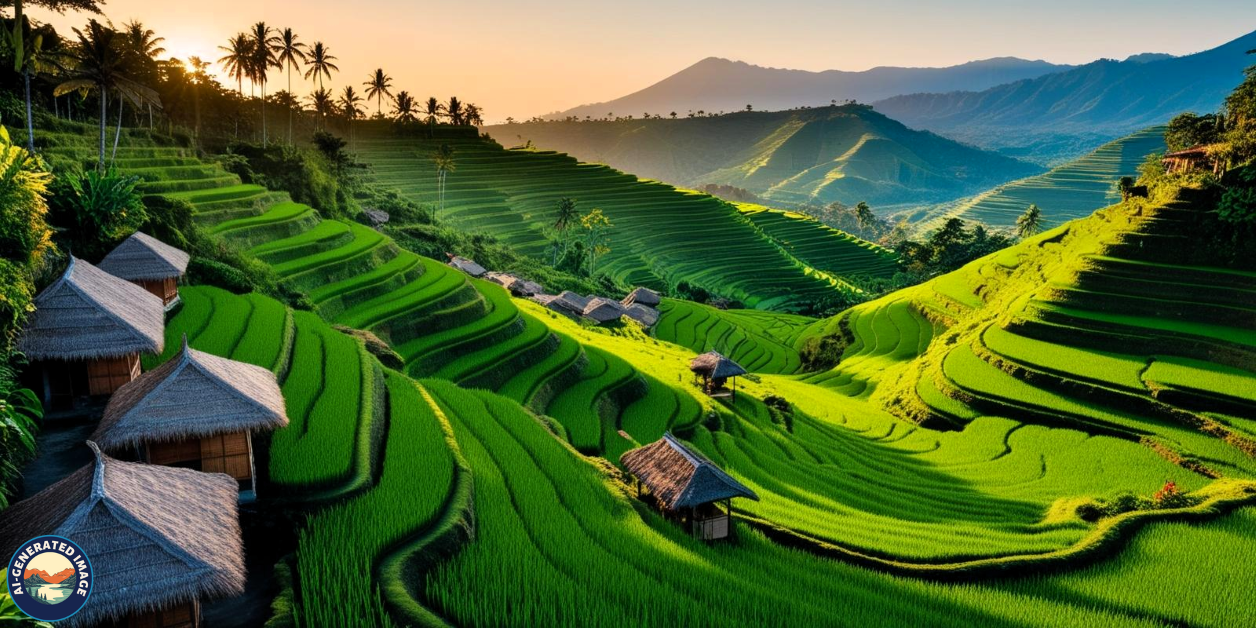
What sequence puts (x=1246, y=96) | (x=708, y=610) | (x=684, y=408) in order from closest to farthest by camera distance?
1. (x=708, y=610)
2. (x=684, y=408)
3. (x=1246, y=96)

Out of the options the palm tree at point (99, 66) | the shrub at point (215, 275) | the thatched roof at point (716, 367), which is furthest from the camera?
the thatched roof at point (716, 367)

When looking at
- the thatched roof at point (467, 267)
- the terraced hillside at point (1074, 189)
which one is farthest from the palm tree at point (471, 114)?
the terraced hillside at point (1074, 189)

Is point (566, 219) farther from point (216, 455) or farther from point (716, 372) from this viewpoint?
point (216, 455)

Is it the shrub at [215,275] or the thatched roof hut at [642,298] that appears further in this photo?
the thatched roof hut at [642,298]

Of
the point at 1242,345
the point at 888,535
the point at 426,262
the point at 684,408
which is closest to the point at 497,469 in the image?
the point at 888,535

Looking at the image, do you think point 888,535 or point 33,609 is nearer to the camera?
point 33,609

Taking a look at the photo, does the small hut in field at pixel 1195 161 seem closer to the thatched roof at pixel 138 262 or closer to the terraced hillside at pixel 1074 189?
the thatched roof at pixel 138 262

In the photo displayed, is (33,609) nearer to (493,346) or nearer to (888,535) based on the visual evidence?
(888,535)
